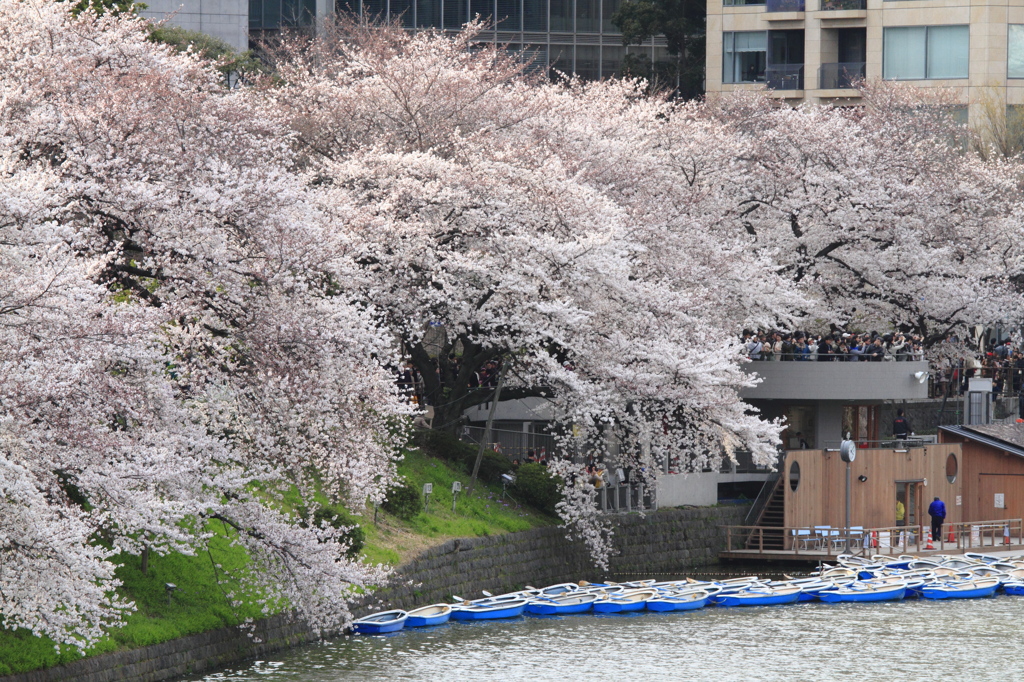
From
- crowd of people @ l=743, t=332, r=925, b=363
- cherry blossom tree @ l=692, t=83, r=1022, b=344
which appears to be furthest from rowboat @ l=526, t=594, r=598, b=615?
cherry blossom tree @ l=692, t=83, r=1022, b=344

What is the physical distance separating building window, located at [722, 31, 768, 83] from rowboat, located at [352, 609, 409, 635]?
44.4 metres

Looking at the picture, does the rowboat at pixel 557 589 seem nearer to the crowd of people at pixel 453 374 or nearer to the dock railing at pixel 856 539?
the crowd of people at pixel 453 374

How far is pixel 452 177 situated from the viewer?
3288 cm

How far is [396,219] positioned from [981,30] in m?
37.7

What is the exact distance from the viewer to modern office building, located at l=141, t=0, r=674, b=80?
7075 centimetres

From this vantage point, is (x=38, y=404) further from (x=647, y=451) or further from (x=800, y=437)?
(x=800, y=437)

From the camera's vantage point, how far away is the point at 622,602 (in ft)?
99.7

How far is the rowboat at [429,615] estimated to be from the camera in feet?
90.5

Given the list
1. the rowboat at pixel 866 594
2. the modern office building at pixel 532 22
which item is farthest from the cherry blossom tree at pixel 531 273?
the modern office building at pixel 532 22

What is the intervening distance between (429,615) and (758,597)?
25.6 ft

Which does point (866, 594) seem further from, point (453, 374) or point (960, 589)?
point (453, 374)

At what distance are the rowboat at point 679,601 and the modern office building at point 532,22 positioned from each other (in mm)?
42423

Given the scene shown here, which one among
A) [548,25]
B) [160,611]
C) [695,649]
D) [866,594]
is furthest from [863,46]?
[160,611]

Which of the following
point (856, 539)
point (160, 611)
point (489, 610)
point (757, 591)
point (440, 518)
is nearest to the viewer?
point (160, 611)
